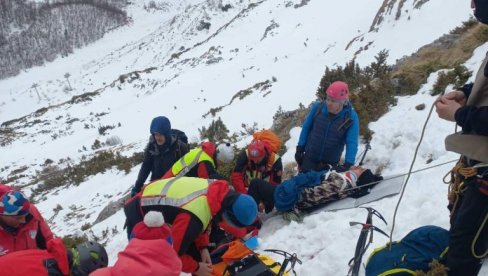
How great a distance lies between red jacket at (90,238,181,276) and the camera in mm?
2148

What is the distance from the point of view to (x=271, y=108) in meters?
12.8

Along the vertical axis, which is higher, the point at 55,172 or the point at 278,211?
the point at 278,211

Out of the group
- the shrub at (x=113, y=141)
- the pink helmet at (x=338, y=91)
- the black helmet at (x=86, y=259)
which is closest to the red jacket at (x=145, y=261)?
the black helmet at (x=86, y=259)

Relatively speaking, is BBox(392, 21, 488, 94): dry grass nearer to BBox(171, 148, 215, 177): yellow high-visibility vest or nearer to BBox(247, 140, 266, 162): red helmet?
BBox(247, 140, 266, 162): red helmet

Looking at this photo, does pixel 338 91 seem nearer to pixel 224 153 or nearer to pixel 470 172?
pixel 224 153

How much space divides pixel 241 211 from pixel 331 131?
7.40 feet

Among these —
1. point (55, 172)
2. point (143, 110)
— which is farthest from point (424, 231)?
point (143, 110)

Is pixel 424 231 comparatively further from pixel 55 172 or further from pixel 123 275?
pixel 55 172

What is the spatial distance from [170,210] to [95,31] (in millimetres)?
62531

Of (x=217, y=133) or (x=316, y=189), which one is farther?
(x=217, y=133)

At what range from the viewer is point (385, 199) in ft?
13.7

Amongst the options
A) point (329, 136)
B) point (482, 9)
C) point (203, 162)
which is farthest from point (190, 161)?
point (482, 9)

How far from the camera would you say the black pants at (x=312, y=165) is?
5.30m

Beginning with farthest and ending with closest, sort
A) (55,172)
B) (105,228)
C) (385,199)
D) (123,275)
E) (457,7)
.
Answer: (55,172)
(457,7)
(105,228)
(385,199)
(123,275)
